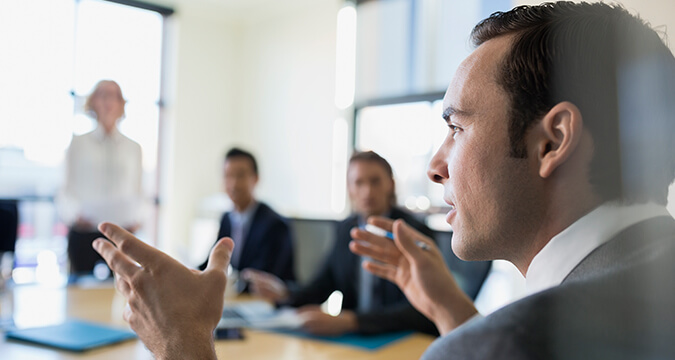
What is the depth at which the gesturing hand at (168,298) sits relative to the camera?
0.78m

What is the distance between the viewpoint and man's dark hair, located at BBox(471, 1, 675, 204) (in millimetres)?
558

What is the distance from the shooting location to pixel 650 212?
22.2 inches

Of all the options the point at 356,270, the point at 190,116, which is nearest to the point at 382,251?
the point at 356,270

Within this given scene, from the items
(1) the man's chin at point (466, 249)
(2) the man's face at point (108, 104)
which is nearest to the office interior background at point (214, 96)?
(2) the man's face at point (108, 104)

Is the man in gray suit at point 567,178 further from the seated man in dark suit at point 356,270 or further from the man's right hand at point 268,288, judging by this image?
the man's right hand at point 268,288

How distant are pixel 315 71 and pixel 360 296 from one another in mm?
3266

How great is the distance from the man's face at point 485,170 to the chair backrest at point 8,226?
2287 millimetres

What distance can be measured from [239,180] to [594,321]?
8.46 ft

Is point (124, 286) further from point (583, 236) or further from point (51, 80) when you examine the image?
point (51, 80)

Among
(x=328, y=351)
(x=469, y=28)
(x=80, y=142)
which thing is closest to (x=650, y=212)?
(x=469, y=28)

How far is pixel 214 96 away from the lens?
5.80 metres

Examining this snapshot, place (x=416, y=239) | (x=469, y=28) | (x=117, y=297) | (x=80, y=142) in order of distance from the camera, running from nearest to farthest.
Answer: (x=469, y=28)
(x=416, y=239)
(x=117, y=297)
(x=80, y=142)

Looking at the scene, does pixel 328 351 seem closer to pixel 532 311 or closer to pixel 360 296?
pixel 360 296

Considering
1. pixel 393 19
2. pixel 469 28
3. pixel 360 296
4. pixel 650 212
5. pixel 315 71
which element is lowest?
pixel 360 296
